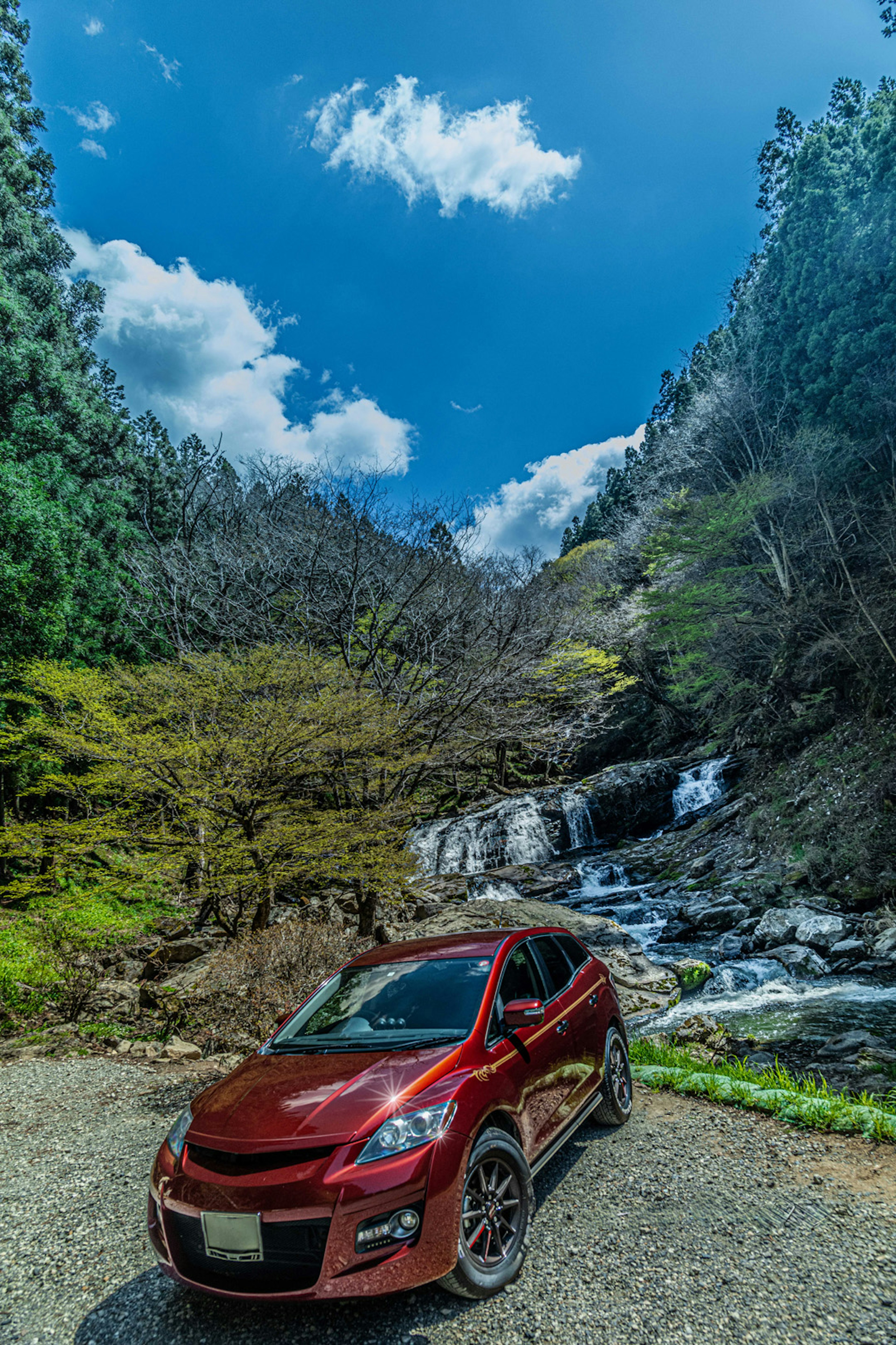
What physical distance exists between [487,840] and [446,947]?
17.8m

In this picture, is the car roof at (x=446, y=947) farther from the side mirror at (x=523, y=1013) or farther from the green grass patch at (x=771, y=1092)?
the green grass patch at (x=771, y=1092)

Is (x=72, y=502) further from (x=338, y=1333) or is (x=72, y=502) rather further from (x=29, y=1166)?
(x=338, y=1333)

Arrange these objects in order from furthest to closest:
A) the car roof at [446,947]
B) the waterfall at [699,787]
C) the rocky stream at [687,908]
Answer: the waterfall at [699,787] → the rocky stream at [687,908] → the car roof at [446,947]

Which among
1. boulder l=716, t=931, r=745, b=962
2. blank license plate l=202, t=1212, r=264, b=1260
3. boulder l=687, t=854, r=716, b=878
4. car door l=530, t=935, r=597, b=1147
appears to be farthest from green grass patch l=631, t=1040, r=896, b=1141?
boulder l=687, t=854, r=716, b=878

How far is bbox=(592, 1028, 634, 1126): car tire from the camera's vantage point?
4305mm

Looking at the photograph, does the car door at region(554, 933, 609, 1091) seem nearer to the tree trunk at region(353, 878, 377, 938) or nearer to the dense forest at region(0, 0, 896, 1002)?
the dense forest at region(0, 0, 896, 1002)

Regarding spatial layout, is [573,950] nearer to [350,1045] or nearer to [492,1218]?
[350,1045]

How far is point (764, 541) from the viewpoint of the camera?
22.8 meters

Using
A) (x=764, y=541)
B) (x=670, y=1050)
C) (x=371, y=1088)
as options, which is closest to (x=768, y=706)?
(x=764, y=541)

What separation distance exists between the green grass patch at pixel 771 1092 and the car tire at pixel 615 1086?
715mm

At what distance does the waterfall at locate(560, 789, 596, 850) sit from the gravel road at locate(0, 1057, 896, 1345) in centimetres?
1783

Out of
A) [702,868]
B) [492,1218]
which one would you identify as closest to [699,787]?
[702,868]

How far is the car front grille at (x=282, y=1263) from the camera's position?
7.68 ft

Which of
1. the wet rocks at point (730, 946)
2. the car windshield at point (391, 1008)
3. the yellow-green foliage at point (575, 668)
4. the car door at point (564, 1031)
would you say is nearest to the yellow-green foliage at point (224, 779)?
the car windshield at point (391, 1008)
